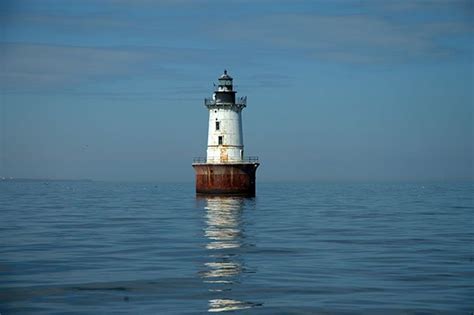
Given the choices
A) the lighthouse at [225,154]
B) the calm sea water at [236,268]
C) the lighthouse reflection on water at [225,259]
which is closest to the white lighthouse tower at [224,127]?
the lighthouse at [225,154]

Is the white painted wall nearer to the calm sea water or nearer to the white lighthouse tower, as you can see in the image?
the white lighthouse tower

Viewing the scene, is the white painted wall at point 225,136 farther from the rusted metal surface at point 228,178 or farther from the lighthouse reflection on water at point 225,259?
the lighthouse reflection on water at point 225,259

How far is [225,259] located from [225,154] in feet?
134

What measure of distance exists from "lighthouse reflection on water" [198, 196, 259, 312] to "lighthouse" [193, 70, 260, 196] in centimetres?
1475

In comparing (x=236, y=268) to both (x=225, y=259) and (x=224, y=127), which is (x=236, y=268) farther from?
(x=224, y=127)

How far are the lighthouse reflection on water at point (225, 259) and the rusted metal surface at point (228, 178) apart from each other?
14.6 m

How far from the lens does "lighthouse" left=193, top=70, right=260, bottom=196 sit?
212ft

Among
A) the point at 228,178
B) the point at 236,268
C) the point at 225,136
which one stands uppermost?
the point at 225,136

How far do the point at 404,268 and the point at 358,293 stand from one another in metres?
4.49

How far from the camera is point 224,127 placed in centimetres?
6544

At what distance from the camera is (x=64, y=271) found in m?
21.5

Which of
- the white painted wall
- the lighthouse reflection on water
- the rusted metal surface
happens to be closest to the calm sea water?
the lighthouse reflection on water

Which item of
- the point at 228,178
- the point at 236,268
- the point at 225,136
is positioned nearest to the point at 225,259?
the point at 236,268

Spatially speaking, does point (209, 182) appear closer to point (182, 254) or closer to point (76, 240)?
point (76, 240)
